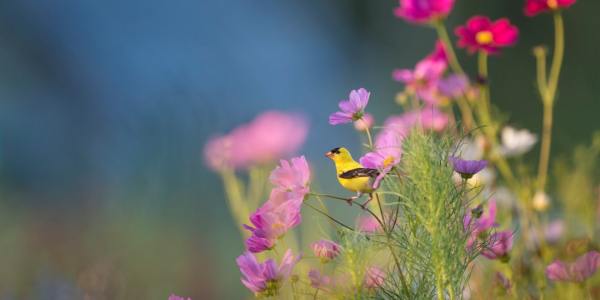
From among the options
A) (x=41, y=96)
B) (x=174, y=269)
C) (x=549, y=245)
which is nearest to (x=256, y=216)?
(x=549, y=245)

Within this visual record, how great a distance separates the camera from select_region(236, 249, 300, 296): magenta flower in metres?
0.63

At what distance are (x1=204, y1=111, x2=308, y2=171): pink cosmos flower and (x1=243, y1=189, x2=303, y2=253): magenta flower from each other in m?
0.64

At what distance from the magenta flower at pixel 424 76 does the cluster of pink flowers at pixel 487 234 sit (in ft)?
1.28

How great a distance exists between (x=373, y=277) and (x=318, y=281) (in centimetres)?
7

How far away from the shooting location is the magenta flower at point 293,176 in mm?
631

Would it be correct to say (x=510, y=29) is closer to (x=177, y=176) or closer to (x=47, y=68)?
(x=177, y=176)

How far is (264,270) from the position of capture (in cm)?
64

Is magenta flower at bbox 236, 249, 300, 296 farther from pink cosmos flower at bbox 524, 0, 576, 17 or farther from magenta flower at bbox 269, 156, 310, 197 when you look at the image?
pink cosmos flower at bbox 524, 0, 576, 17

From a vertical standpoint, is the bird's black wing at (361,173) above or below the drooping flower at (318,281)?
above

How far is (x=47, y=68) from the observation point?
3.67 metres

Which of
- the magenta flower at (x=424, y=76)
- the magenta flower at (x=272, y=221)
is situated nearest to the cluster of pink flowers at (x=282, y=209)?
the magenta flower at (x=272, y=221)

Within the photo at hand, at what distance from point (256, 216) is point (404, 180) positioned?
5.2 inches

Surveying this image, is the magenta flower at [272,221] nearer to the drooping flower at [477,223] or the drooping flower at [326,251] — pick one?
the drooping flower at [326,251]

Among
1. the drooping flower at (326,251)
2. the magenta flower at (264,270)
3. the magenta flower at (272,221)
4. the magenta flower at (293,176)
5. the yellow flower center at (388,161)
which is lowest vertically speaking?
the magenta flower at (264,270)
